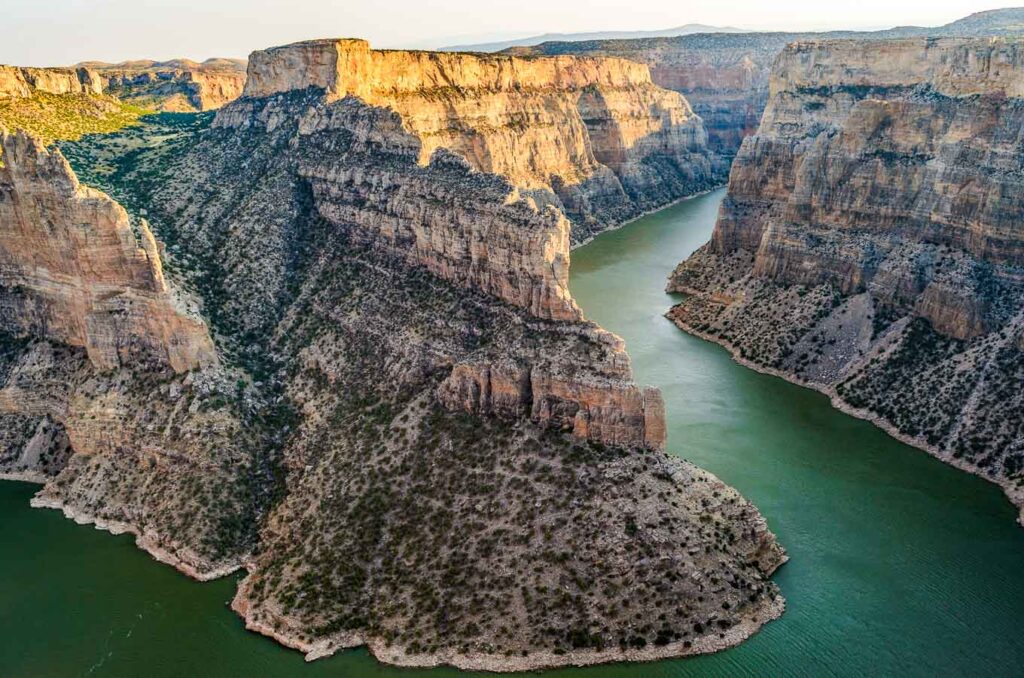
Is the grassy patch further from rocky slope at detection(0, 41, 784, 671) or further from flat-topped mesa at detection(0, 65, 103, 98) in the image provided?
rocky slope at detection(0, 41, 784, 671)

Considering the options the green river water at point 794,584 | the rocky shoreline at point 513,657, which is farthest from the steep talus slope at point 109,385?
the rocky shoreline at point 513,657

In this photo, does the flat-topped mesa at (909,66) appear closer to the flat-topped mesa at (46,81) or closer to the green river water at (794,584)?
the green river water at (794,584)

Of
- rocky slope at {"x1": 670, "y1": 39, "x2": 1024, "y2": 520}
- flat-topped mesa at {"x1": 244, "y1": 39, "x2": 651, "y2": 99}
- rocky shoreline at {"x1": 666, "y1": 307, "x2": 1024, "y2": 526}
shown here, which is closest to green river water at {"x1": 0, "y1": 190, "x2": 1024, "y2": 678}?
rocky shoreline at {"x1": 666, "y1": 307, "x2": 1024, "y2": 526}

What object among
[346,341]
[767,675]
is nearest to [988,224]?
[767,675]

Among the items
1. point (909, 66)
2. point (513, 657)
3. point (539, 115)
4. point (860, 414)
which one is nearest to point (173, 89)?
point (539, 115)

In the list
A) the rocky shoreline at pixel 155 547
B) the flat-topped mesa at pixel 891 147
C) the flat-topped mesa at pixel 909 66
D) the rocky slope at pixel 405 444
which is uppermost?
the flat-topped mesa at pixel 909 66

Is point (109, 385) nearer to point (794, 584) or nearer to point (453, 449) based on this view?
point (453, 449)

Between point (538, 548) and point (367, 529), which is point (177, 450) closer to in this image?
point (367, 529)

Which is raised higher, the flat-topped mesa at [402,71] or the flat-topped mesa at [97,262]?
the flat-topped mesa at [402,71]
